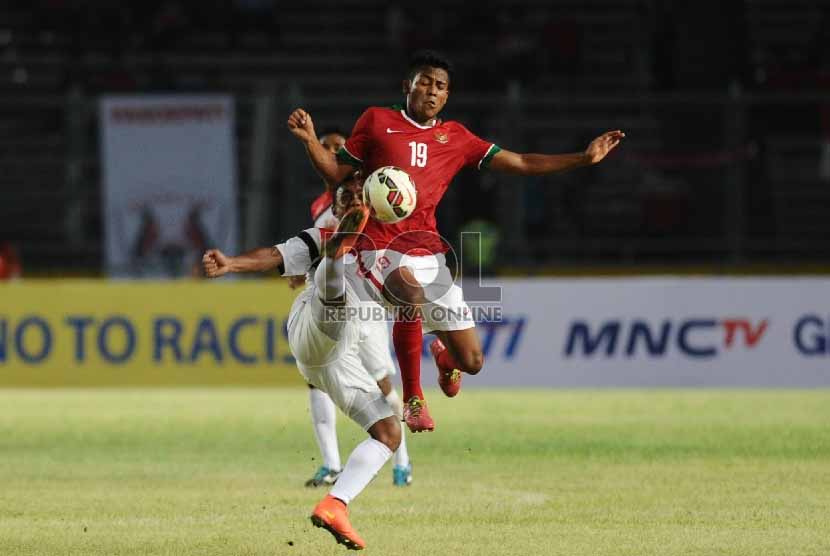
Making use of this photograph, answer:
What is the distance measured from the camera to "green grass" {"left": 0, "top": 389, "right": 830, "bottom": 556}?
8.69 meters

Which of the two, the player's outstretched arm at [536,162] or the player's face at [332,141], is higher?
the player's face at [332,141]

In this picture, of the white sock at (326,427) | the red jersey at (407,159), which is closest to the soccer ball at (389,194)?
the red jersey at (407,159)

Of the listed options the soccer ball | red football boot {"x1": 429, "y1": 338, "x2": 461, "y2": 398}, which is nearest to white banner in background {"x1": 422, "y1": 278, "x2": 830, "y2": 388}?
red football boot {"x1": 429, "y1": 338, "x2": 461, "y2": 398}

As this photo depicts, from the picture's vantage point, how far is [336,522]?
25.5ft

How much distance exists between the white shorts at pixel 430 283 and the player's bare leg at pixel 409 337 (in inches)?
1.7

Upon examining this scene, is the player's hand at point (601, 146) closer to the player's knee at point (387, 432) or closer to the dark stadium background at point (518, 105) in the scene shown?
the player's knee at point (387, 432)

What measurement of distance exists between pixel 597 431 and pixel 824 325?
4.82 m

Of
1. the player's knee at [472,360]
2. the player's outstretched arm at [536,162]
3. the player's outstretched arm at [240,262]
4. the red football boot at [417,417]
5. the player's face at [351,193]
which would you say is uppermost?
the player's outstretched arm at [536,162]

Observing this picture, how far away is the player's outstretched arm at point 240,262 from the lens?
7.87m

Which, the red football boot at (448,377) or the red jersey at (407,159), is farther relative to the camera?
the red football boot at (448,377)

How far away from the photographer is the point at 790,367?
708 inches

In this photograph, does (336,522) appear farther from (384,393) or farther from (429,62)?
(384,393)

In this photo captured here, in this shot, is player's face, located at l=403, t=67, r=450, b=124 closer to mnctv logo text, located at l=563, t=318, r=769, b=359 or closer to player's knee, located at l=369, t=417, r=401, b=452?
player's knee, located at l=369, t=417, r=401, b=452

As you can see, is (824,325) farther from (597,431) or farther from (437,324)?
(437,324)
